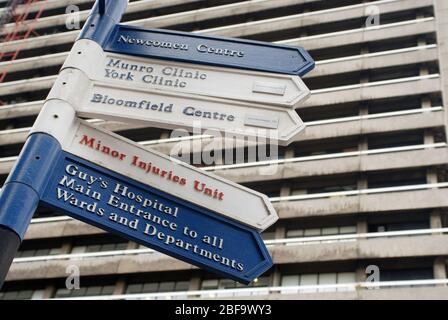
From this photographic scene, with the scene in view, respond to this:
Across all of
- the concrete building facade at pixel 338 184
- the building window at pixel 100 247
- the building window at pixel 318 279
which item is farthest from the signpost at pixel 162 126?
the building window at pixel 100 247

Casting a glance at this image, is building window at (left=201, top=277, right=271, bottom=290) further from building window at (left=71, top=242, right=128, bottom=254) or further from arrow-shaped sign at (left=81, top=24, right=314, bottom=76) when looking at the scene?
arrow-shaped sign at (left=81, top=24, right=314, bottom=76)

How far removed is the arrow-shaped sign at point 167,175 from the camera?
212 inches

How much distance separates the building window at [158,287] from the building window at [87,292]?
0.86 meters

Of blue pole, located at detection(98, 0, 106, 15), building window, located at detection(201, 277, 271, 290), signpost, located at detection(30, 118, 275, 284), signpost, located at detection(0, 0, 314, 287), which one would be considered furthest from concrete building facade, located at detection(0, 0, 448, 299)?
blue pole, located at detection(98, 0, 106, 15)

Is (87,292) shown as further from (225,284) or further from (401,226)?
(401,226)

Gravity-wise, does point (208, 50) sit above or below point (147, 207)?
above

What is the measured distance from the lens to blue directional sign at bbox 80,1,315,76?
5.87 m

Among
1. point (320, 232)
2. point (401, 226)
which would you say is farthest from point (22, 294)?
point (401, 226)

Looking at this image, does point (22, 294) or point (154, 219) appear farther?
point (22, 294)

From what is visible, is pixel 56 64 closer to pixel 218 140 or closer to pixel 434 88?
pixel 218 140

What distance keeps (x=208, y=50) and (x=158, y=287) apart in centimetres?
1907

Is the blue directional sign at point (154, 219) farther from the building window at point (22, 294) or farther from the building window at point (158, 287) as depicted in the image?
the building window at point (22, 294)

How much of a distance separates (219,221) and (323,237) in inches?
734

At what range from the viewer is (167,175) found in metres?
5.48
